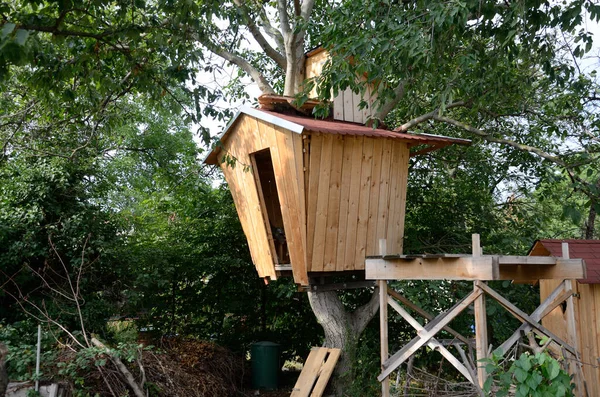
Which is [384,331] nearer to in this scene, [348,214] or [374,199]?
[348,214]

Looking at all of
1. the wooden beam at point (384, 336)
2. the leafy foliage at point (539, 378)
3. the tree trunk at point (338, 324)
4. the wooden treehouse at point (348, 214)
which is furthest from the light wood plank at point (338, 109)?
the leafy foliage at point (539, 378)

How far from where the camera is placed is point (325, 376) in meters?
8.58

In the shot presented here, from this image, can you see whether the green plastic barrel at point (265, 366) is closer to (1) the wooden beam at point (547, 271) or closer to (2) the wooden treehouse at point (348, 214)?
(2) the wooden treehouse at point (348, 214)

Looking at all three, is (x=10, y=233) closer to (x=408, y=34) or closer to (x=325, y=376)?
(x=325, y=376)

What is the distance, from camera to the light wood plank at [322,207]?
7.34 meters

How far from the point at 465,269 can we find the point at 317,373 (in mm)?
3799

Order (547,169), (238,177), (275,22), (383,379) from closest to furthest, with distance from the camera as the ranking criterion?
(383,379) < (238,177) < (547,169) < (275,22)

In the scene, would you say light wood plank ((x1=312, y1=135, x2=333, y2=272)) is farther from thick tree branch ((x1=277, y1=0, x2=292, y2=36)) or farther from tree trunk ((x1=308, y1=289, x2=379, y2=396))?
thick tree branch ((x1=277, y1=0, x2=292, y2=36))

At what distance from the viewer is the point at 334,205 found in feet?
24.5

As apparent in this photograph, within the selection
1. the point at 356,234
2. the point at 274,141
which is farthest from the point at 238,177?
the point at 356,234

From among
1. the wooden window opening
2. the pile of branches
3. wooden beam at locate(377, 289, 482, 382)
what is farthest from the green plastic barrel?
wooden beam at locate(377, 289, 482, 382)

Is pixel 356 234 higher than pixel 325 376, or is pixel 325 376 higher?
pixel 356 234

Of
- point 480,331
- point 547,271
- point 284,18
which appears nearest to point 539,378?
point 480,331

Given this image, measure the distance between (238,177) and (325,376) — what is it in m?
3.05
